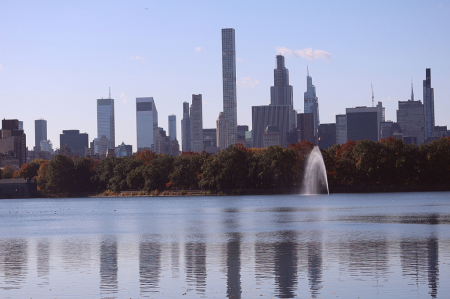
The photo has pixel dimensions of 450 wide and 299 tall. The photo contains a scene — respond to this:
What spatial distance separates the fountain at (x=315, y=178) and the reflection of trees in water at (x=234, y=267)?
96.5 metres

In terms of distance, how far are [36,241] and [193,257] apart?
18.2 metres

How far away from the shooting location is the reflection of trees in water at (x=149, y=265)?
2494cm

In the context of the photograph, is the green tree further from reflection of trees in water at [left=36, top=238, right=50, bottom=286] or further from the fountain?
reflection of trees in water at [left=36, top=238, right=50, bottom=286]

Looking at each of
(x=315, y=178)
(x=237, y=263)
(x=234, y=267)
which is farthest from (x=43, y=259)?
(x=315, y=178)

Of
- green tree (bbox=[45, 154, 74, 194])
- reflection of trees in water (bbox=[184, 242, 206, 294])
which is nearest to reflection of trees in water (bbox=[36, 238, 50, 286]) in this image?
reflection of trees in water (bbox=[184, 242, 206, 294])

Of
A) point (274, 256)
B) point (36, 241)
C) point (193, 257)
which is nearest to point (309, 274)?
point (274, 256)

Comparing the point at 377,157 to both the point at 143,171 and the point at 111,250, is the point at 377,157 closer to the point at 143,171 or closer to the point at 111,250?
the point at 143,171

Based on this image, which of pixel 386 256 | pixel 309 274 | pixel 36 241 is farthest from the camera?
pixel 36 241

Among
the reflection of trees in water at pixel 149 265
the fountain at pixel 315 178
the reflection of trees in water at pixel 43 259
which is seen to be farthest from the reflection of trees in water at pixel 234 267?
the fountain at pixel 315 178

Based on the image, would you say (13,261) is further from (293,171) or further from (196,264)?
(293,171)

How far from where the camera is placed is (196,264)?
99.8 ft

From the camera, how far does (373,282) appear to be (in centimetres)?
2403

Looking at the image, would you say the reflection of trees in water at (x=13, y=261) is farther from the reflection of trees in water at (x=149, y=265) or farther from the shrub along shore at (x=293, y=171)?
the shrub along shore at (x=293, y=171)

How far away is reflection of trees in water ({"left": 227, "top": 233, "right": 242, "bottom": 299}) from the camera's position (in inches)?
907
